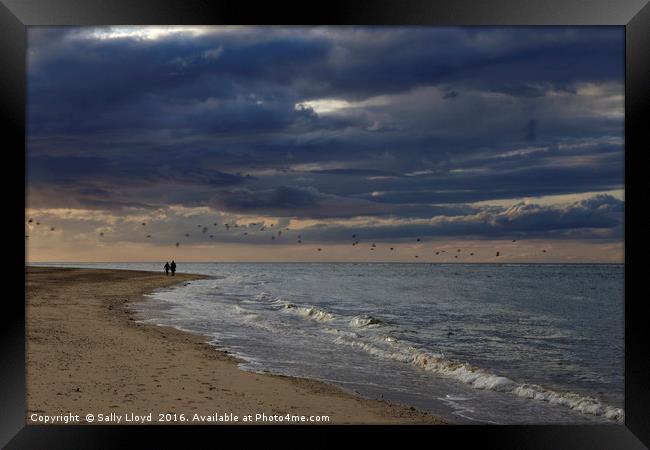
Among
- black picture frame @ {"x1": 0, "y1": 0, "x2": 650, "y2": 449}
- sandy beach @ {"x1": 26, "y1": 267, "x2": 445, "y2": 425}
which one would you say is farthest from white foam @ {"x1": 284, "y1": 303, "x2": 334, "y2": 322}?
black picture frame @ {"x1": 0, "y1": 0, "x2": 650, "y2": 449}

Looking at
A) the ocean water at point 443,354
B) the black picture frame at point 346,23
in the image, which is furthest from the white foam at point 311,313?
the black picture frame at point 346,23

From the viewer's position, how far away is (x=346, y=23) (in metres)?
4.96

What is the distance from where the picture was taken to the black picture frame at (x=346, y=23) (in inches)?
189

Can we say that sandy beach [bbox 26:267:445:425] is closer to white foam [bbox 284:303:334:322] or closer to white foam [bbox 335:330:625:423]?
white foam [bbox 335:330:625:423]

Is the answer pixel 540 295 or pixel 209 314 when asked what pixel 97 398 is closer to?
pixel 209 314

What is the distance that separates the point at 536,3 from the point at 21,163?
19.2 ft

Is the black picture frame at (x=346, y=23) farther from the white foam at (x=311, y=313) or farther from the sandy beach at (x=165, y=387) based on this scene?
the white foam at (x=311, y=313)

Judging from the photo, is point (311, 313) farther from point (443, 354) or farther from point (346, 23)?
point (346, 23)

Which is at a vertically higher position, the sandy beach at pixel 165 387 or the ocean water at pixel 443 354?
the sandy beach at pixel 165 387

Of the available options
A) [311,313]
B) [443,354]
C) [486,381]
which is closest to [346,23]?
[486,381]

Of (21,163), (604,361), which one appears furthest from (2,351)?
(604,361)

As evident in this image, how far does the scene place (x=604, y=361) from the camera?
429 inches

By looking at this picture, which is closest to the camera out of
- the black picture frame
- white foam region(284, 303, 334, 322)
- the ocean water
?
the black picture frame

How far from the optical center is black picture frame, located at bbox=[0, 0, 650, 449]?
4.79 metres
